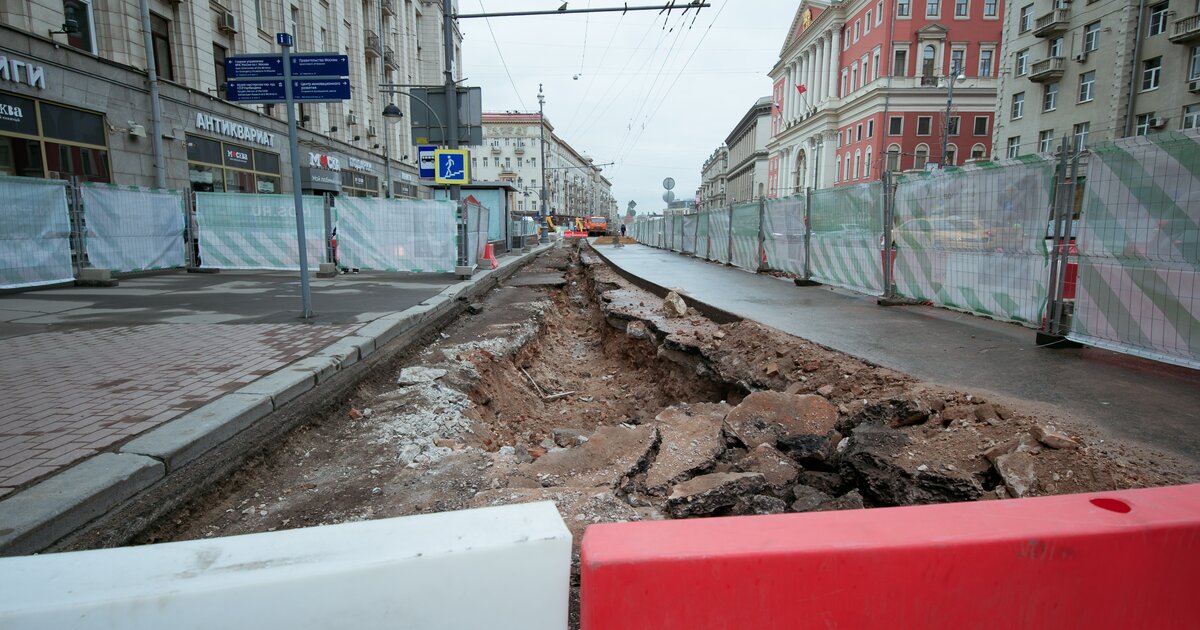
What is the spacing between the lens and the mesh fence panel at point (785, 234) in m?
11.9

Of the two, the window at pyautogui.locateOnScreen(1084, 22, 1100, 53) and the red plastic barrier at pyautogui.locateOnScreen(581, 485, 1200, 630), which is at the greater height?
the window at pyautogui.locateOnScreen(1084, 22, 1100, 53)

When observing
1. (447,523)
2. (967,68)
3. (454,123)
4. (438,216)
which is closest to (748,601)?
(447,523)

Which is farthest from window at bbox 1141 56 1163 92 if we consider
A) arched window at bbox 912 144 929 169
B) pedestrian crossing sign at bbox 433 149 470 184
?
pedestrian crossing sign at bbox 433 149 470 184

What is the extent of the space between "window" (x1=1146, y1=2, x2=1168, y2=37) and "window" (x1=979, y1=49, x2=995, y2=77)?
92.0ft

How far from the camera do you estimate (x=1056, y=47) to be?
36250 mm

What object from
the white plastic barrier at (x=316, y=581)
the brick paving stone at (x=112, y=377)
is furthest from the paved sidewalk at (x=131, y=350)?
the white plastic barrier at (x=316, y=581)

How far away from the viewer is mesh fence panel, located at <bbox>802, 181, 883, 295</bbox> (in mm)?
8922

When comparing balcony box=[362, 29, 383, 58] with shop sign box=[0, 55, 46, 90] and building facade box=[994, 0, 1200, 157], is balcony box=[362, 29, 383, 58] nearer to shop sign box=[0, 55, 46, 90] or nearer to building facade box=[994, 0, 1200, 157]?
shop sign box=[0, 55, 46, 90]

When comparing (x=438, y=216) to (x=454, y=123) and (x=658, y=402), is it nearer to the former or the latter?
(x=454, y=123)

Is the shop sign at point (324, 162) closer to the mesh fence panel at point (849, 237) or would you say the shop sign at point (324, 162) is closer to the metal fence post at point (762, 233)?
the metal fence post at point (762, 233)

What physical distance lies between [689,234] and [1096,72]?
2719 cm

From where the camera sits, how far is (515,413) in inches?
233

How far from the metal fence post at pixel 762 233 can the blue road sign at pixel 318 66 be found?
32.5ft

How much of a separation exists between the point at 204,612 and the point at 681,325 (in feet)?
23.2
